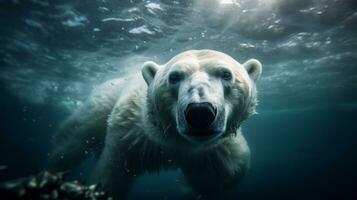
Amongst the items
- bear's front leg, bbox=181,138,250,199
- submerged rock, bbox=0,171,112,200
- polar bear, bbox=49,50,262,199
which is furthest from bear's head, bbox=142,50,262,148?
submerged rock, bbox=0,171,112,200

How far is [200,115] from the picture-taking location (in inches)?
132

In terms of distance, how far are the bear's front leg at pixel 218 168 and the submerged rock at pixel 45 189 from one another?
2.23 metres

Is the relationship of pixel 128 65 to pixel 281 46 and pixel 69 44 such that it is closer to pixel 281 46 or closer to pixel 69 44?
pixel 69 44

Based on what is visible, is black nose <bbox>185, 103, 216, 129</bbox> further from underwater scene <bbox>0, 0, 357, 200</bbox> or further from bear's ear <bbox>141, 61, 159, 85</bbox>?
bear's ear <bbox>141, 61, 159, 85</bbox>

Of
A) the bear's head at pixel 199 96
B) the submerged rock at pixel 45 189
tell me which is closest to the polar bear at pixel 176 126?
the bear's head at pixel 199 96

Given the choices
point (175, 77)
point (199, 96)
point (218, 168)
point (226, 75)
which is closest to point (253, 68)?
point (226, 75)

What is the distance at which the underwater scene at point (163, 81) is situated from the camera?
13.4 feet

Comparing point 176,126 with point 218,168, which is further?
point 218,168

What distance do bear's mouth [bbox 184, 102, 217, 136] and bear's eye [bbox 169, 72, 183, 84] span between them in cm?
85

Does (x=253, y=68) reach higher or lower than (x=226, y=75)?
higher

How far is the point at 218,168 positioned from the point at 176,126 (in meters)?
1.59

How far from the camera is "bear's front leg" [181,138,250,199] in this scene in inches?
211

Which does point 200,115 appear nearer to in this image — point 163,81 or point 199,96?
point 199,96

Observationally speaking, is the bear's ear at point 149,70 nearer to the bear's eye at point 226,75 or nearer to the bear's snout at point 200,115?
the bear's eye at point 226,75
